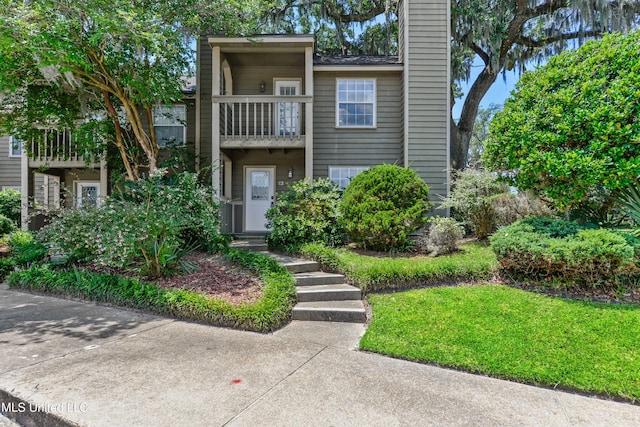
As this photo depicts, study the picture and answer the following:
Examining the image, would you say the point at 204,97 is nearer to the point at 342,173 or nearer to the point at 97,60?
the point at 97,60

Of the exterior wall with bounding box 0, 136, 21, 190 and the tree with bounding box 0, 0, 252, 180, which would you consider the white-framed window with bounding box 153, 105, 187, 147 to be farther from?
the exterior wall with bounding box 0, 136, 21, 190

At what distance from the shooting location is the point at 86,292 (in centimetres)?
527

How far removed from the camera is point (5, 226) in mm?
10438

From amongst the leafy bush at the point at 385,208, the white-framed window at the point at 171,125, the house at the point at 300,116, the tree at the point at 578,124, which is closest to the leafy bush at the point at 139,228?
the house at the point at 300,116

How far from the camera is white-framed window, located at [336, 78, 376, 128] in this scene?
9.94 m

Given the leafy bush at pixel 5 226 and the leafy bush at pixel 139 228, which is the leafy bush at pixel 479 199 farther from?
the leafy bush at pixel 5 226

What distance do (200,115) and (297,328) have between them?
26.2ft

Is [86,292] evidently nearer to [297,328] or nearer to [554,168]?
[297,328]

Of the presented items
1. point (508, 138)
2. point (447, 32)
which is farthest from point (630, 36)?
point (447, 32)

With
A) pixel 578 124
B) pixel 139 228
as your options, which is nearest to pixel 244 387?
pixel 139 228

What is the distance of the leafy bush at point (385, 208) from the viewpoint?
22.4 ft

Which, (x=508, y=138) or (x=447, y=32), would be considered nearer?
(x=508, y=138)

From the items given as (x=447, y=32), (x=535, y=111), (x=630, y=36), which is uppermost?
(x=447, y=32)

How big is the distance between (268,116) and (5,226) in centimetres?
903
